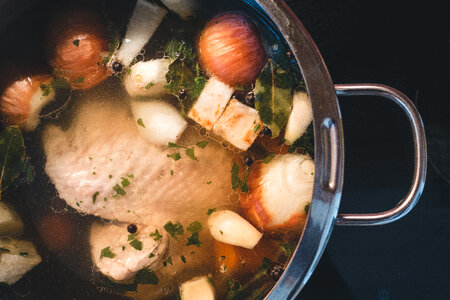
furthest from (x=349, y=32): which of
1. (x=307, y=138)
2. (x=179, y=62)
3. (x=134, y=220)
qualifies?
(x=134, y=220)

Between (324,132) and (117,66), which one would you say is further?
(117,66)

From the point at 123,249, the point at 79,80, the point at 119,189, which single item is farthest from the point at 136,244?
the point at 79,80

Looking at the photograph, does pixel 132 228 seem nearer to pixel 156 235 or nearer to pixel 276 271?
pixel 156 235

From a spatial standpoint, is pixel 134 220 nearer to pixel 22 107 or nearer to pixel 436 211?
pixel 22 107

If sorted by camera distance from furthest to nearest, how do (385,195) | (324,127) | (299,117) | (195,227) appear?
(385,195) < (195,227) < (299,117) < (324,127)

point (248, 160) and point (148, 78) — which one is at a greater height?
point (148, 78)

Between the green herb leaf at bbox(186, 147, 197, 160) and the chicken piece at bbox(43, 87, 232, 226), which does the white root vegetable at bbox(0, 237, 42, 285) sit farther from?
the green herb leaf at bbox(186, 147, 197, 160)
